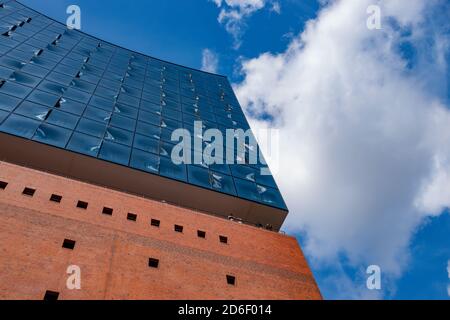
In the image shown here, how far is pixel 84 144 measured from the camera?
21219 millimetres

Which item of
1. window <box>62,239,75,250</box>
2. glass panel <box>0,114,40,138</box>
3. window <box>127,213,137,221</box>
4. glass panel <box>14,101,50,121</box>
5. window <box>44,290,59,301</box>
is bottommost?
window <box>44,290,59,301</box>

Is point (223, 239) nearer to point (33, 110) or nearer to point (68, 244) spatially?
point (68, 244)

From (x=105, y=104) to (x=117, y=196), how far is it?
397 inches

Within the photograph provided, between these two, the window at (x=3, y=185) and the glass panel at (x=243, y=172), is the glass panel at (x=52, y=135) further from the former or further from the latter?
the glass panel at (x=243, y=172)

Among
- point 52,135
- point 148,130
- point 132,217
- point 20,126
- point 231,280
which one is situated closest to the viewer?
point 231,280

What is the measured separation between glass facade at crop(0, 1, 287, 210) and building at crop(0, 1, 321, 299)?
4.0 inches

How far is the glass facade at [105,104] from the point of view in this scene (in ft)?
71.4

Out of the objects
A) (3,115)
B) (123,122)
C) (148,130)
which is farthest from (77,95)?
(3,115)

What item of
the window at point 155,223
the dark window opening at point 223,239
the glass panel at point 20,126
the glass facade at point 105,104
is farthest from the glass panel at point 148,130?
the dark window opening at point 223,239

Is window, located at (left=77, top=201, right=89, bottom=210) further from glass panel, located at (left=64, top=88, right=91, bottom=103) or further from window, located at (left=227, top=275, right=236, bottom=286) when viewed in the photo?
glass panel, located at (left=64, top=88, right=91, bottom=103)

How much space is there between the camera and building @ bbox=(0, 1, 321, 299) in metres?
13.9

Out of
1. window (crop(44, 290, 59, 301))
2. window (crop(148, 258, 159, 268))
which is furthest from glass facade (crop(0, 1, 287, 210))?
window (crop(44, 290, 59, 301))

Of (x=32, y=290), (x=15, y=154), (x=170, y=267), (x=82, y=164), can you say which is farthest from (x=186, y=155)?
(x=32, y=290)
